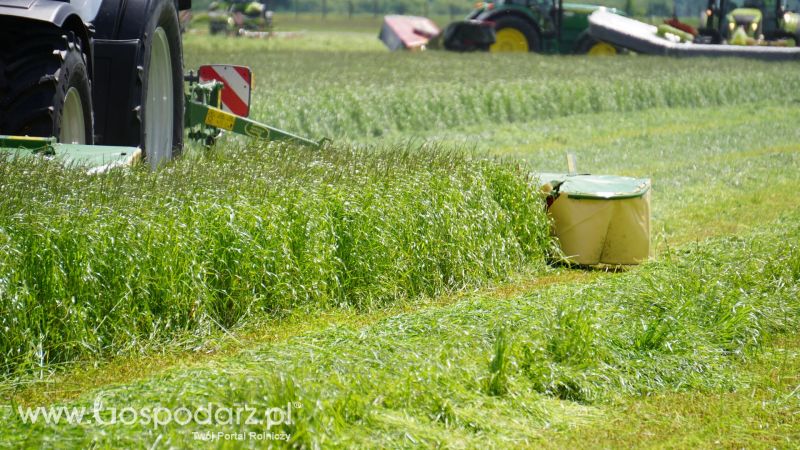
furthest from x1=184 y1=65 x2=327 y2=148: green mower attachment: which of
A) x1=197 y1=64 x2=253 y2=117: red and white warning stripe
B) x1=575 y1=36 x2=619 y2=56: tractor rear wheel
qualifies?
x1=575 y1=36 x2=619 y2=56: tractor rear wheel

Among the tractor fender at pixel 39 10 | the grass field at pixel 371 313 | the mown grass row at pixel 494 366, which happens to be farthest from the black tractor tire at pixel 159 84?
the mown grass row at pixel 494 366

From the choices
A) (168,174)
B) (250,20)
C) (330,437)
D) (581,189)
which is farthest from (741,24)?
(330,437)

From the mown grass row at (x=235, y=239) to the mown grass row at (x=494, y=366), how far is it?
560 mm

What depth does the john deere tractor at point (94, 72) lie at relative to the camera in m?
6.19

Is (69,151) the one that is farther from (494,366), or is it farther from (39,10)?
(494,366)

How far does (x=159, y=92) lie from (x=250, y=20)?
38.4m

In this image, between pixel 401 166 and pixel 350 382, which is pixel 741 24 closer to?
pixel 401 166

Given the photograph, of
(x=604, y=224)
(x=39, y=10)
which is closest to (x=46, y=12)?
(x=39, y=10)

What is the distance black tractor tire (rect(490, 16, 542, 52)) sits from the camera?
31984 mm

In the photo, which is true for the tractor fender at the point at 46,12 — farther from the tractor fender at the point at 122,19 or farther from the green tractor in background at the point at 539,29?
the green tractor in background at the point at 539,29

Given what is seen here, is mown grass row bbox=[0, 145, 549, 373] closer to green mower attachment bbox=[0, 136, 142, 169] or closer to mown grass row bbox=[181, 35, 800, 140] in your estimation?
green mower attachment bbox=[0, 136, 142, 169]

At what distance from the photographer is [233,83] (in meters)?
10.5

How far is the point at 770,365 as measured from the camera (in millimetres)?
5695

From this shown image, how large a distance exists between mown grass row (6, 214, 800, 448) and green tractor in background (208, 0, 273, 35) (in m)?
37.8
